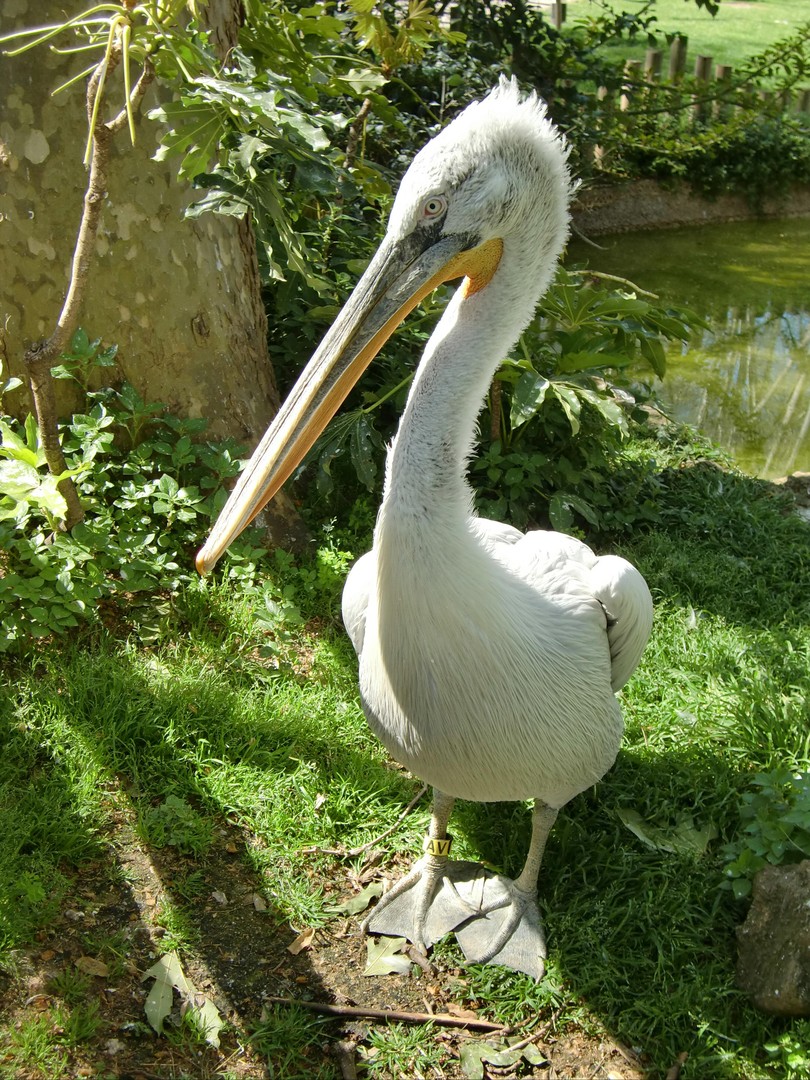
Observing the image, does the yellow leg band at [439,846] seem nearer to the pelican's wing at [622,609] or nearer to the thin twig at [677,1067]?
the pelican's wing at [622,609]

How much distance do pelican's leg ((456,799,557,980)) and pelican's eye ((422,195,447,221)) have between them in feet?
4.75

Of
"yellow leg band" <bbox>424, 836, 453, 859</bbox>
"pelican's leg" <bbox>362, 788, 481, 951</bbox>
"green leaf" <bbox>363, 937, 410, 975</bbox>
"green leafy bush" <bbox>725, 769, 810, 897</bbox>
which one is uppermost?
"green leafy bush" <bbox>725, 769, 810, 897</bbox>

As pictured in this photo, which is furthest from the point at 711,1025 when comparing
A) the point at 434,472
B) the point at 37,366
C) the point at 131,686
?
the point at 37,366

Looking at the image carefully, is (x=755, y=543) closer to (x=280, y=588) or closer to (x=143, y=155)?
(x=280, y=588)

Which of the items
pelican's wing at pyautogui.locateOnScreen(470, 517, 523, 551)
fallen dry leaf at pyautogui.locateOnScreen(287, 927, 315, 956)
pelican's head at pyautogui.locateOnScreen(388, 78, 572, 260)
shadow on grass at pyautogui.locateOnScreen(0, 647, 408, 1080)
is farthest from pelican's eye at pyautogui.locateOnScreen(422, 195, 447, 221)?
fallen dry leaf at pyautogui.locateOnScreen(287, 927, 315, 956)

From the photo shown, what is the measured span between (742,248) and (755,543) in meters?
5.05

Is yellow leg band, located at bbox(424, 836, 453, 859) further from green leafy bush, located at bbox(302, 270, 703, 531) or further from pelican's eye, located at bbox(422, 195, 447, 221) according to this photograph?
pelican's eye, located at bbox(422, 195, 447, 221)

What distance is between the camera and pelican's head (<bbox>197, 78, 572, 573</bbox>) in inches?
70.1

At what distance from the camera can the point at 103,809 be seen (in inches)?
98.8

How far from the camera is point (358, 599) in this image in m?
2.38

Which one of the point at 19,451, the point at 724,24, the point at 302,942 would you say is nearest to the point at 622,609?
the point at 302,942

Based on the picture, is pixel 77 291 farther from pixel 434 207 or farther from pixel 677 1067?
pixel 677 1067

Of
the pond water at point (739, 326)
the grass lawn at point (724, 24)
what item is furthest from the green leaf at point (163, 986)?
the grass lawn at point (724, 24)

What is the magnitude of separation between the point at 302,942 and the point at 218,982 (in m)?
0.23
